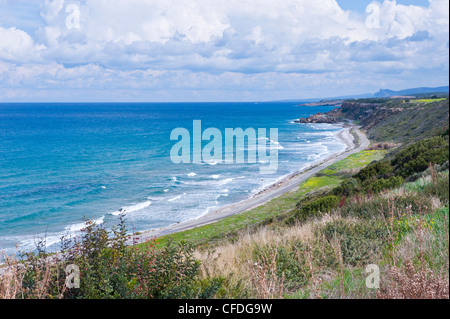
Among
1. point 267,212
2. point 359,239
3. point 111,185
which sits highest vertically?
point 111,185

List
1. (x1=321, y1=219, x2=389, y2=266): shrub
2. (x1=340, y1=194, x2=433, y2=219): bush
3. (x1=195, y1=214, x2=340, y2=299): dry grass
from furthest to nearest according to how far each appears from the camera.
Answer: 1. (x1=340, y1=194, x2=433, y2=219): bush
2. (x1=321, y1=219, x2=389, y2=266): shrub
3. (x1=195, y1=214, x2=340, y2=299): dry grass

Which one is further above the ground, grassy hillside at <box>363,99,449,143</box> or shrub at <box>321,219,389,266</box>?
grassy hillside at <box>363,99,449,143</box>

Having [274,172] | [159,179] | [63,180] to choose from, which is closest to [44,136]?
[63,180]

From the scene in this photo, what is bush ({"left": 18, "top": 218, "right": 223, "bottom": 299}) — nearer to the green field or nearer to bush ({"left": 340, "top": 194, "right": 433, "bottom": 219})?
bush ({"left": 340, "top": 194, "right": 433, "bottom": 219})

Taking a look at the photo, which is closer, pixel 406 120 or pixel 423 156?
pixel 423 156

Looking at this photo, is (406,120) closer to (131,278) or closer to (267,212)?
(267,212)

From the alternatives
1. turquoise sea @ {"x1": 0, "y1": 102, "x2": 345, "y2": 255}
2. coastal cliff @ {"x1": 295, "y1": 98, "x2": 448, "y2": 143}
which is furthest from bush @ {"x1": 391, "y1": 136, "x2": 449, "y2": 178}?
coastal cliff @ {"x1": 295, "y1": 98, "x2": 448, "y2": 143}

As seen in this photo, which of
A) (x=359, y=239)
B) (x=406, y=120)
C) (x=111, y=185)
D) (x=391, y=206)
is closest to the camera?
(x=359, y=239)

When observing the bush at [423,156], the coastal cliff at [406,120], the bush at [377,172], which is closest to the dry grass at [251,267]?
the bush at [423,156]

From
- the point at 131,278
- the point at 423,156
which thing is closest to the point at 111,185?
the point at 423,156

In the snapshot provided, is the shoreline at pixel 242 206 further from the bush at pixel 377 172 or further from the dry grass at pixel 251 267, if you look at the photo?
the dry grass at pixel 251 267

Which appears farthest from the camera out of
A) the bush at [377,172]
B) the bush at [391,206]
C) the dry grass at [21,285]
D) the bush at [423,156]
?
the bush at [377,172]

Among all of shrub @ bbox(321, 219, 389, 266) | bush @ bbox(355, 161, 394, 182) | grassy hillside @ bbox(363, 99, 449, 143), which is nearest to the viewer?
shrub @ bbox(321, 219, 389, 266)
